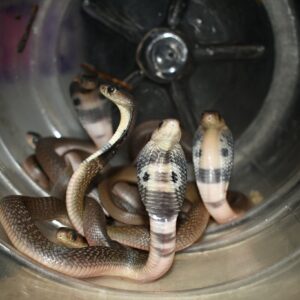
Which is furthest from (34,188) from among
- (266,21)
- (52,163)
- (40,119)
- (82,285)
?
(266,21)

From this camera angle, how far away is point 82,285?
149cm

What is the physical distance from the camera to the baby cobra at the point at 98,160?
145 centimetres

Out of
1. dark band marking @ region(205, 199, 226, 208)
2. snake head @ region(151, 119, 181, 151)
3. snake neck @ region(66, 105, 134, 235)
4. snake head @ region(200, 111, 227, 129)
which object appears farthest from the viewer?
dark band marking @ region(205, 199, 226, 208)

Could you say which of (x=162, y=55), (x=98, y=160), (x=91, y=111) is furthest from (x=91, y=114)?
(x=98, y=160)

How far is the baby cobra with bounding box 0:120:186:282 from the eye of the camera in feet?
4.45

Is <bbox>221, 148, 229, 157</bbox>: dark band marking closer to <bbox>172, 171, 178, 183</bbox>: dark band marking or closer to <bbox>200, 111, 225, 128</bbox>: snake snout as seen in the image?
<bbox>200, 111, 225, 128</bbox>: snake snout

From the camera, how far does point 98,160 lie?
61.6 inches

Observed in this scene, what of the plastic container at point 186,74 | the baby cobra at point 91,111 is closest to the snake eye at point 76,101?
the baby cobra at point 91,111

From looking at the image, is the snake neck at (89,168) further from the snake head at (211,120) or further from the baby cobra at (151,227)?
the snake head at (211,120)

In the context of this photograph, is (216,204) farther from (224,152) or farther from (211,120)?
(211,120)

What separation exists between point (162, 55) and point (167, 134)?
0.92 meters

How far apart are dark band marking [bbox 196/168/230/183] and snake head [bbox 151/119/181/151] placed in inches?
15.0

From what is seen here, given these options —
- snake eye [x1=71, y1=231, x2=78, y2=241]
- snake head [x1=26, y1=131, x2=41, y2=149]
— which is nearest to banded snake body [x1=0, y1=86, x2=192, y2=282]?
snake eye [x1=71, y1=231, x2=78, y2=241]

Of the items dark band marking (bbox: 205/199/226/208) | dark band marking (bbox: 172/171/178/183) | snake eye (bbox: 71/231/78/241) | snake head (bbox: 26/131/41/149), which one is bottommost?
dark band marking (bbox: 205/199/226/208)
